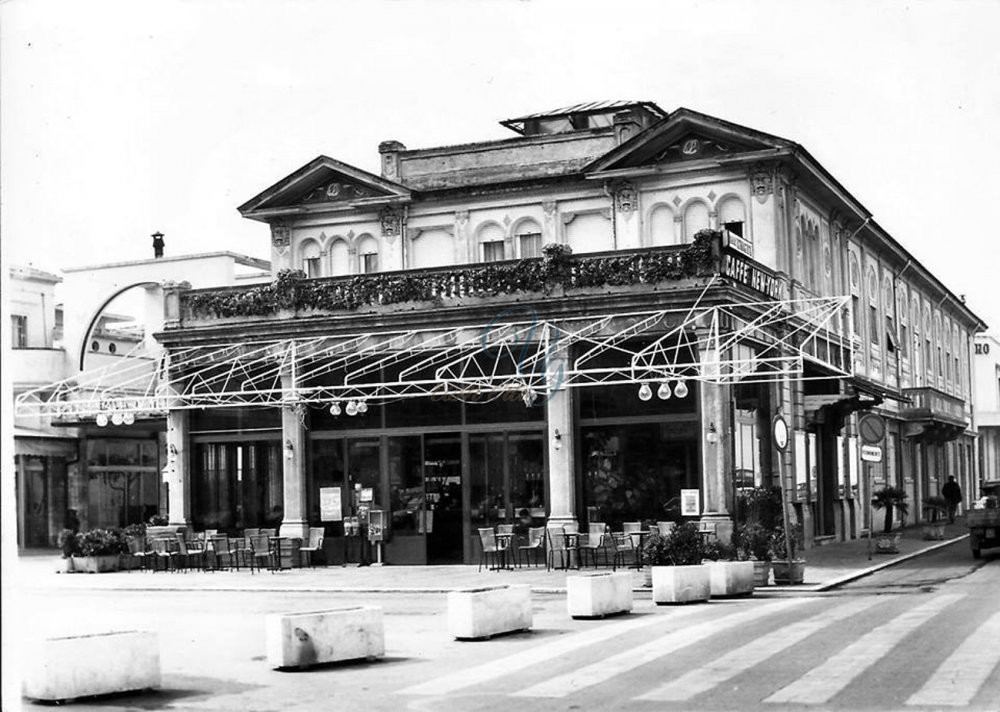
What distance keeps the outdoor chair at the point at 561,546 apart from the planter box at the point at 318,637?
15276 millimetres

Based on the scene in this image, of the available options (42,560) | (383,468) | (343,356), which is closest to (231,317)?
(343,356)

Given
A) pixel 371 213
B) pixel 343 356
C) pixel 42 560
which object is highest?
pixel 371 213

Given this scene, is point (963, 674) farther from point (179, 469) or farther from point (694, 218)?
point (179, 469)

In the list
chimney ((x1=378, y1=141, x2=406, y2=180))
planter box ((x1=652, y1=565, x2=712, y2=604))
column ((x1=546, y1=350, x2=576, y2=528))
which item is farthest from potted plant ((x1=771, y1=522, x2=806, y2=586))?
chimney ((x1=378, y1=141, x2=406, y2=180))

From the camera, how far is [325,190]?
4050cm

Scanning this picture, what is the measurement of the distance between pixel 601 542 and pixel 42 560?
17466 millimetres

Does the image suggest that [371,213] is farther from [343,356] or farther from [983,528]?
[983,528]

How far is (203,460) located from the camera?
118 ft

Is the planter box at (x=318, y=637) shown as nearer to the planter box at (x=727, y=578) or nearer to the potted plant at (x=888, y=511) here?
the planter box at (x=727, y=578)

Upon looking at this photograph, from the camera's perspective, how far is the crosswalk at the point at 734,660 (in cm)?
1277

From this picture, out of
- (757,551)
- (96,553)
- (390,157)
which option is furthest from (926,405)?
(96,553)

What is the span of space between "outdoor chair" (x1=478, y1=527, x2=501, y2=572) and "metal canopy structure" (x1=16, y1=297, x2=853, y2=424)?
2.99 metres

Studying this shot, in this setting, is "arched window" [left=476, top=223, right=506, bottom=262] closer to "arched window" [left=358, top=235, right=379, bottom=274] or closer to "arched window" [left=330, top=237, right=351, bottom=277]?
"arched window" [left=358, top=235, right=379, bottom=274]

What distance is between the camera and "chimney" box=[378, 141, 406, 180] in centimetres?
4116
